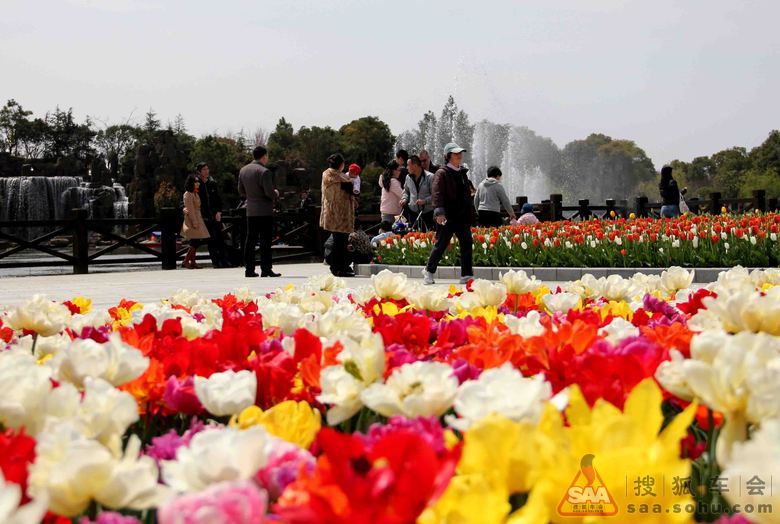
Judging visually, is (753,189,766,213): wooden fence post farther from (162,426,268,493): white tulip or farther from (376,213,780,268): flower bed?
(162,426,268,493): white tulip

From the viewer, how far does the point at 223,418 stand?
203 centimetres

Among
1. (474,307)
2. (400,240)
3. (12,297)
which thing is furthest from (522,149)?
(474,307)

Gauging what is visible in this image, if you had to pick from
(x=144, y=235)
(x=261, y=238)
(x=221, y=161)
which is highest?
(x=221, y=161)

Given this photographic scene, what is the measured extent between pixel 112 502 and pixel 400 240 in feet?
48.6

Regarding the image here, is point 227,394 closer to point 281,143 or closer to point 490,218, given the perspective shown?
point 490,218

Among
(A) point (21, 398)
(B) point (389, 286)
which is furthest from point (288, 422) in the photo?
(B) point (389, 286)

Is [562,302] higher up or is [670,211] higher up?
[670,211]

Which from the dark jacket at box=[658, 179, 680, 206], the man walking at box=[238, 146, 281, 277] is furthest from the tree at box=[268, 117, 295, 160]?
the man walking at box=[238, 146, 281, 277]

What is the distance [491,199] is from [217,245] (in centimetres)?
534

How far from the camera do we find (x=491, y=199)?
659 inches

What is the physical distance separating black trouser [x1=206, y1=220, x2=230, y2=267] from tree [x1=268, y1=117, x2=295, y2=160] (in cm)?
6895

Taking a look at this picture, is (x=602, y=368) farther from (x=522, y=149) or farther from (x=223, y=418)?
(x=522, y=149)

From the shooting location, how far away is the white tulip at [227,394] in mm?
1771

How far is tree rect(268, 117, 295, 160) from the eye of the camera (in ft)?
291
